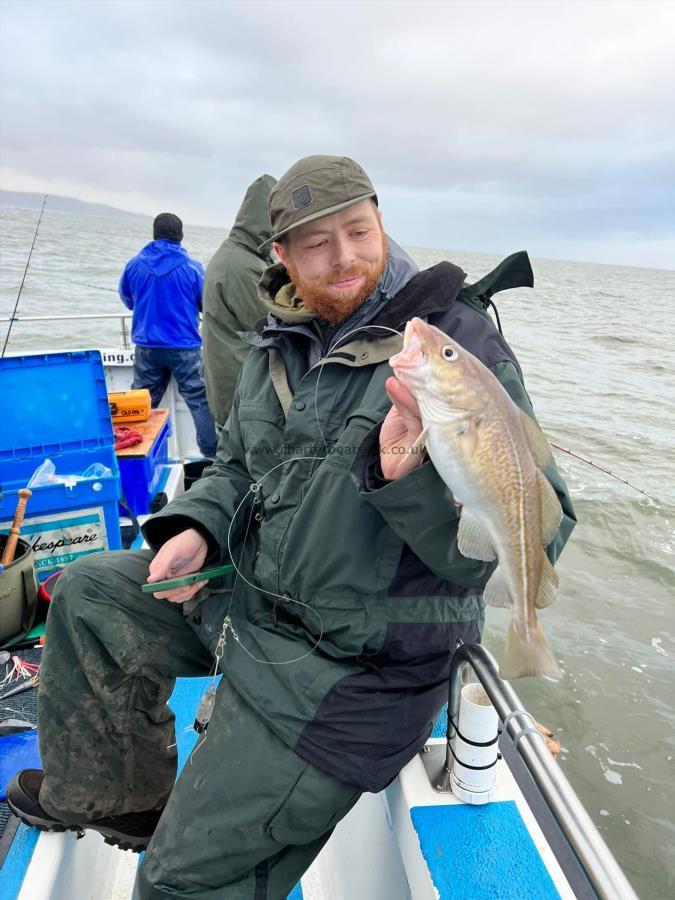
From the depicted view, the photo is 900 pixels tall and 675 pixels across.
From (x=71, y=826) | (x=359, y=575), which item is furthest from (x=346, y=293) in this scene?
(x=71, y=826)

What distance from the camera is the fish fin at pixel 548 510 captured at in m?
1.53

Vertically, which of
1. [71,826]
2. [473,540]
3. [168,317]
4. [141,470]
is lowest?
[71,826]

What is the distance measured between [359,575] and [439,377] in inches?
26.6

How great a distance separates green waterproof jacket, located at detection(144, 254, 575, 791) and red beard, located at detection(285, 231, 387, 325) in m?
0.21

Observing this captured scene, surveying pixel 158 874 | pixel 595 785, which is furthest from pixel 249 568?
pixel 595 785

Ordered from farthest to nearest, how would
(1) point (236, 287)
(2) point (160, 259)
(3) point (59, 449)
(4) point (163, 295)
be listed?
(2) point (160, 259) < (4) point (163, 295) < (1) point (236, 287) < (3) point (59, 449)

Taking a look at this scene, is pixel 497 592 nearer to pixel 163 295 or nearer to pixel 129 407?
pixel 129 407

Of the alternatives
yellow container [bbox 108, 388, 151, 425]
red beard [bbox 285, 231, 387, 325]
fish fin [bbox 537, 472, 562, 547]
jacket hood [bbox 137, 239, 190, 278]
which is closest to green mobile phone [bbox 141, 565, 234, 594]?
red beard [bbox 285, 231, 387, 325]

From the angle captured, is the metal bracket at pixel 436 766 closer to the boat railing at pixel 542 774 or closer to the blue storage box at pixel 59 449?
the boat railing at pixel 542 774

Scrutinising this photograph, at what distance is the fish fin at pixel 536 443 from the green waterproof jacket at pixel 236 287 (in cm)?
293

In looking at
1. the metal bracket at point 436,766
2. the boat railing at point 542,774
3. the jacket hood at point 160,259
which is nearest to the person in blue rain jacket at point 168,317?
the jacket hood at point 160,259

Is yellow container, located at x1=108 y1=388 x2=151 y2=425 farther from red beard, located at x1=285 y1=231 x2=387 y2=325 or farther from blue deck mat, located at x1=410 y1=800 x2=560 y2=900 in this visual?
blue deck mat, located at x1=410 y1=800 x2=560 y2=900

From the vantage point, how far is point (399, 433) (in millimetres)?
1632

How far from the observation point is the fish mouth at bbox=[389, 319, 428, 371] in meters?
1.45
